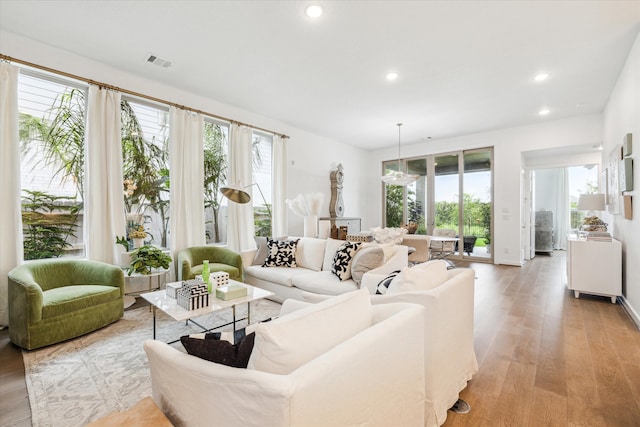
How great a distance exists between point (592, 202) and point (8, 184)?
7701 millimetres

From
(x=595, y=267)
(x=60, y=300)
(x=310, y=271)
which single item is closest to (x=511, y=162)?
(x=595, y=267)

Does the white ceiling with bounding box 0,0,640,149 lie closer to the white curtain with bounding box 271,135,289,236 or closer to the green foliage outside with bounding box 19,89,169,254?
the green foliage outside with bounding box 19,89,169,254

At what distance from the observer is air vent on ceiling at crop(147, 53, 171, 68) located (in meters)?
3.47

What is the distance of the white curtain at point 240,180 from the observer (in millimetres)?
4957

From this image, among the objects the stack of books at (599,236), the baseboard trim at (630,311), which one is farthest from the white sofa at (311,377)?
the stack of books at (599,236)

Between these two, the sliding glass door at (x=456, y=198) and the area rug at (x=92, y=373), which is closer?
the area rug at (x=92, y=373)

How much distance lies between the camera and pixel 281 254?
4.14 meters

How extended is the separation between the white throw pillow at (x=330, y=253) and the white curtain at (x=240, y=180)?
1802 mm

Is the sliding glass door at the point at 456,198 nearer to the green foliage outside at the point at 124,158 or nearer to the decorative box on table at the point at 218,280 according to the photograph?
the green foliage outside at the point at 124,158

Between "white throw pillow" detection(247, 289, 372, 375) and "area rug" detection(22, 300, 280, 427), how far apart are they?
1.49 metres

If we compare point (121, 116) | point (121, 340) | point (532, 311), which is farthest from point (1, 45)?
point (532, 311)

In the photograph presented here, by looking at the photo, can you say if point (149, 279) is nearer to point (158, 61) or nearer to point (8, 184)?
point (8, 184)

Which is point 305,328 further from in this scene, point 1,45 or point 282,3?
point 1,45

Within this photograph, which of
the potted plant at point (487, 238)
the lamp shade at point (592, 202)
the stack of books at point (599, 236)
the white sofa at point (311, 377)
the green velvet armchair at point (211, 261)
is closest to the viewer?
the white sofa at point (311, 377)
